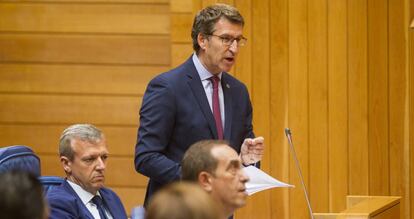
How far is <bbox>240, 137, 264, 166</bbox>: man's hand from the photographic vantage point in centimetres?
375

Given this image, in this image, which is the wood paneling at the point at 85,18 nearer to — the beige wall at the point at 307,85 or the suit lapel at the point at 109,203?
the beige wall at the point at 307,85

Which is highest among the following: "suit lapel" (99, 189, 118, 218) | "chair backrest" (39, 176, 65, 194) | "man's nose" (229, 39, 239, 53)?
"man's nose" (229, 39, 239, 53)

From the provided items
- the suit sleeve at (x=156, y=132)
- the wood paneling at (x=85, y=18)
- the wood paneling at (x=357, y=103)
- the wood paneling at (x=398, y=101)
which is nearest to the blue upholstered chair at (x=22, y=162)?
the suit sleeve at (x=156, y=132)

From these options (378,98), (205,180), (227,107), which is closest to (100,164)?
(227,107)

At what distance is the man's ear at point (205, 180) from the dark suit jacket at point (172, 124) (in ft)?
1.98

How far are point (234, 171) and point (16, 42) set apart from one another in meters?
3.39

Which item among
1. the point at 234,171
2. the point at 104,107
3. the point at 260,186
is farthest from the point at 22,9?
the point at 234,171

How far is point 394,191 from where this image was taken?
5.80 meters

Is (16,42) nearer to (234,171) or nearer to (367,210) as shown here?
(367,210)

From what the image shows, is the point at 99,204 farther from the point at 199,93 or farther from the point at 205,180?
the point at 205,180

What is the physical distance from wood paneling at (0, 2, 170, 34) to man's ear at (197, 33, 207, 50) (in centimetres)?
219

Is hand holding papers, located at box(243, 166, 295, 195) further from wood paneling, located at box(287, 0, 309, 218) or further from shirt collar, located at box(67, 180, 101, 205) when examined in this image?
wood paneling, located at box(287, 0, 309, 218)

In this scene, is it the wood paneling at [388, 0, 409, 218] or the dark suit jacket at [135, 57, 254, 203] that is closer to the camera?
the dark suit jacket at [135, 57, 254, 203]

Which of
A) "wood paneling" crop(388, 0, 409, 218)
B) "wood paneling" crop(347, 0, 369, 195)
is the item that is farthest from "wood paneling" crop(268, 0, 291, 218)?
"wood paneling" crop(388, 0, 409, 218)
